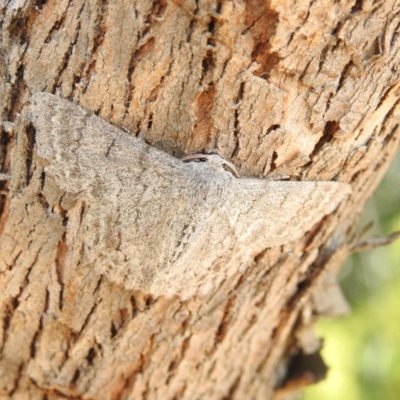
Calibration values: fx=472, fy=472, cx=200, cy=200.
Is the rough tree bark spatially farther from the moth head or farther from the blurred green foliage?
the blurred green foliage

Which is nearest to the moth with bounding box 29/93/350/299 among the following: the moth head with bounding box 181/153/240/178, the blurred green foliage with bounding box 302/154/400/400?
the moth head with bounding box 181/153/240/178

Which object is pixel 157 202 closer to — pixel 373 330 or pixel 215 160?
pixel 215 160

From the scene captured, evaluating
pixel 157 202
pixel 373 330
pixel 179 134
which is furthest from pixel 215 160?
pixel 373 330

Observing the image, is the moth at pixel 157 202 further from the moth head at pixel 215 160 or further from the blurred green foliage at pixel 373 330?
the blurred green foliage at pixel 373 330

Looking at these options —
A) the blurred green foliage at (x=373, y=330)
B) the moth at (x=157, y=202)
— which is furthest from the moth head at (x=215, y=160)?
the blurred green foliage at (x=373, y=330)

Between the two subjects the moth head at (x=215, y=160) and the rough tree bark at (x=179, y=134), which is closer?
the rough tree bark at (x=179, y=134)
